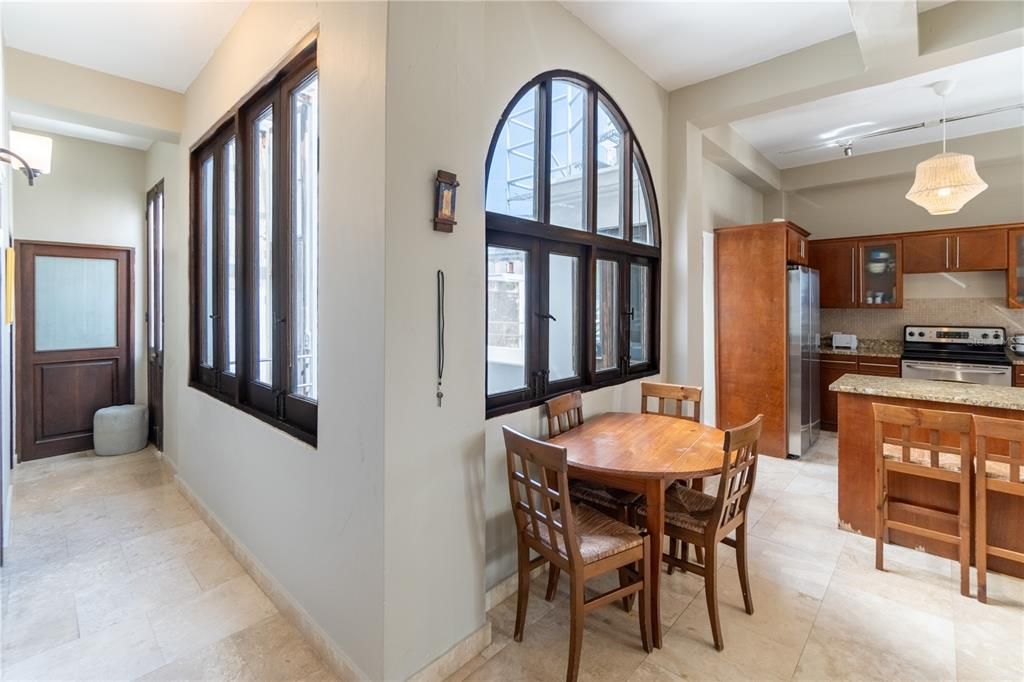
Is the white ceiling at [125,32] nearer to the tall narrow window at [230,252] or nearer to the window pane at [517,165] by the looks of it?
the tall narrow window at [230,252]

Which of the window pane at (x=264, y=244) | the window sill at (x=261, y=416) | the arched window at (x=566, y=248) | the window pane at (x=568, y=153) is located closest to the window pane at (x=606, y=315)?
the arched window at (x=566, y=248)

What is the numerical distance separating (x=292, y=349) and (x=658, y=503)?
1950 mm

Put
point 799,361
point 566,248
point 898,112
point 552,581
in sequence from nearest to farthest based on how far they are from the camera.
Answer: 1. point 552,581
2. point 566,248
3. point 898,112
4. point 799,361

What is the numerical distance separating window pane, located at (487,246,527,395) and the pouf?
4479mm

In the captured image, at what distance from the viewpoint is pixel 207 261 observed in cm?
344

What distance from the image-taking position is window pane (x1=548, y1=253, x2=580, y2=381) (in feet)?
9.34

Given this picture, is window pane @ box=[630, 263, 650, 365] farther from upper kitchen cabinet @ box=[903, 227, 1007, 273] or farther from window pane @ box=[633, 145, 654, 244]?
upper kitchen cabinet @ box=[903, 227, 1007, 273]

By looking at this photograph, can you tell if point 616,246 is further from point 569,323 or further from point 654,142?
point 654,142

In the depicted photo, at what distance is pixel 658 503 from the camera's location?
6.66 ft

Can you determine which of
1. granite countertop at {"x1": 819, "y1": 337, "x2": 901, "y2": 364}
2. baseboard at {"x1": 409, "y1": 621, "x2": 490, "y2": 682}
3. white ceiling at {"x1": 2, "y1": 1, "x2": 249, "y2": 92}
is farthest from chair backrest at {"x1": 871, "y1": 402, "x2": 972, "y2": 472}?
white ceiling at {"x1": 2, "y1": 1, "x2": 249, "y2": 92}

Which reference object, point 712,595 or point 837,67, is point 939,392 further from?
point 837,67

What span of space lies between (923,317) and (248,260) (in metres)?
6.96

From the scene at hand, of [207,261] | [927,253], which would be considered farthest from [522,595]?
[927,253]

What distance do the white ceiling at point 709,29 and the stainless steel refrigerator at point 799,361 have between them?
2173 mm
